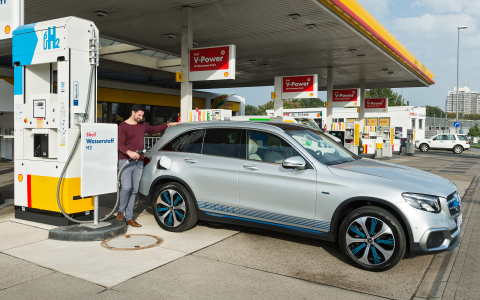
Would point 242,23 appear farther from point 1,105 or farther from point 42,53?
point 1,105

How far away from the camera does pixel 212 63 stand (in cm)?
1077

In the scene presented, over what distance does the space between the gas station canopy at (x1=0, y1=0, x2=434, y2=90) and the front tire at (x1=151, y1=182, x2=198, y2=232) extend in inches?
234

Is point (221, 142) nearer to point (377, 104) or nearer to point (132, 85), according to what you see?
point (132, 85)

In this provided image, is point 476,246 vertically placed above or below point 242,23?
below

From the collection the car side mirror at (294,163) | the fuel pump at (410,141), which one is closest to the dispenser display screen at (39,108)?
the car side mirror at (294,163)

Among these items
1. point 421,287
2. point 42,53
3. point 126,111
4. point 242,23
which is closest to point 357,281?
point 421,287

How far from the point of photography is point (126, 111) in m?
23.0

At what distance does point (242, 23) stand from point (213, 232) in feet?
26.1

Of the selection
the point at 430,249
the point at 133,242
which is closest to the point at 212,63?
the point at 133,242

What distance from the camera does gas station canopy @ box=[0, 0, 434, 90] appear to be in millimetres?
10766

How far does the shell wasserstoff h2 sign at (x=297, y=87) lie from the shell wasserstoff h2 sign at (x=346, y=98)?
650 cm

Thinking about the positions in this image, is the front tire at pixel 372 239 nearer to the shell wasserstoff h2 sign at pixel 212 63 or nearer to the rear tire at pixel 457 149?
the shell wasserstoff h2 sign at pixel 212 63

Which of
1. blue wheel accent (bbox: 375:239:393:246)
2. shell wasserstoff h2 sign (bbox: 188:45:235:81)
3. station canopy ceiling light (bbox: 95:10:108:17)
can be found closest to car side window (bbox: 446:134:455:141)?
shell wasserstoff h2 sign (bbox: 188:45:235:81)

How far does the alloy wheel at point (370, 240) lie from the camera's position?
14.9 ft
